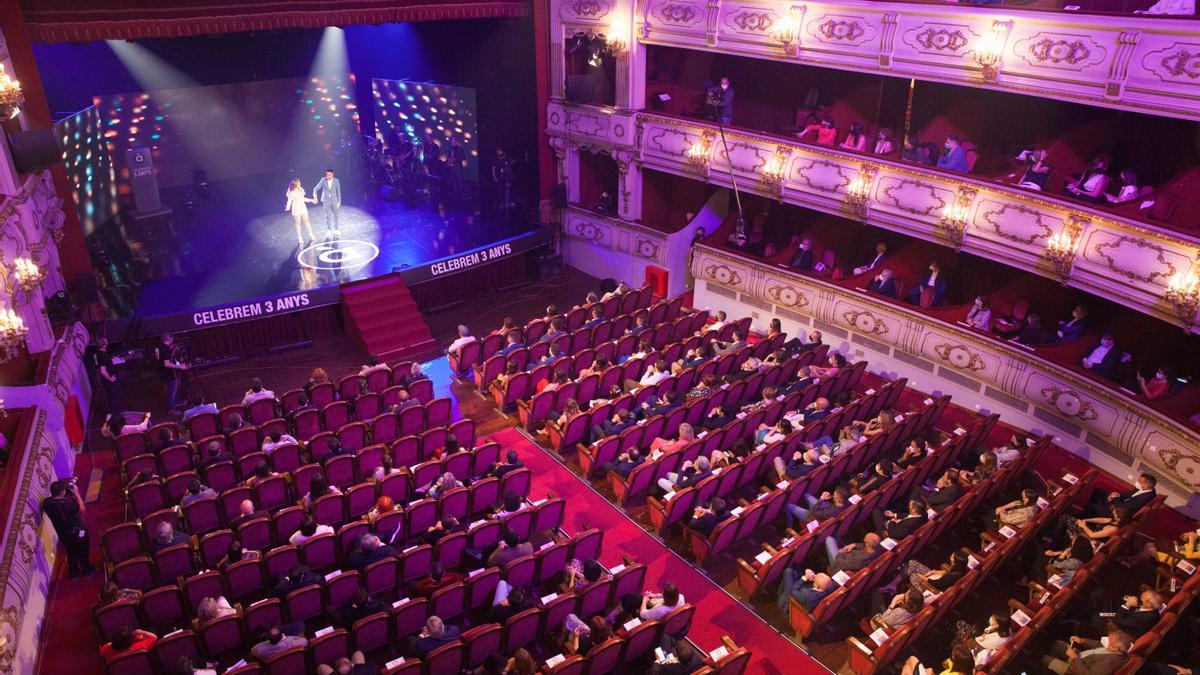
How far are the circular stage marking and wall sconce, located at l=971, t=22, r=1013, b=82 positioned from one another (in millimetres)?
10168

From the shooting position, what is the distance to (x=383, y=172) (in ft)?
62.4

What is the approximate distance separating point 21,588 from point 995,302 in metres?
12.5

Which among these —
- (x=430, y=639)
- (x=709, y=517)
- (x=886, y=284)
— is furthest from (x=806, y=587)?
(x=886, y=284)

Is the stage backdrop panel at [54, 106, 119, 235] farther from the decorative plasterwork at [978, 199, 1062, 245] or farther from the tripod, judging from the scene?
the decorative plasterwork at [978, 199, 1062, 245]

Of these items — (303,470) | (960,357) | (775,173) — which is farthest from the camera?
(775,173)

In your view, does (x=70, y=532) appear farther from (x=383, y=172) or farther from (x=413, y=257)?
(x=383, y=172)

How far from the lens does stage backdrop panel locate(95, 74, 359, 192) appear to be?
1683 cm

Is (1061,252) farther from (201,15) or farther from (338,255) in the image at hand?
(201,15)

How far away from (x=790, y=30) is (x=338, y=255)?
28.6ft

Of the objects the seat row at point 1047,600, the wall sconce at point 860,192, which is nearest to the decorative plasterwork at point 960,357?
the wall sconce at point 860,192

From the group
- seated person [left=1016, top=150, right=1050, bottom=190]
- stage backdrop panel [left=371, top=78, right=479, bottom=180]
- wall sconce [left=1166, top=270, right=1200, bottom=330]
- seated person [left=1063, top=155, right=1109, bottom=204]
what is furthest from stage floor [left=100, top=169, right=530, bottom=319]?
wall sconce [left=1166, top=270, right=1200, bottom=330]

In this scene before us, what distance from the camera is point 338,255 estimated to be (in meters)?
15.0

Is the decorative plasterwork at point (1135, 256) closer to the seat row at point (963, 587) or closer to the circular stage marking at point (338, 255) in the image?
the seat row at point (963, 587)

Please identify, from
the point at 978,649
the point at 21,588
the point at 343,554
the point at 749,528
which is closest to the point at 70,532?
the point at 21,588
